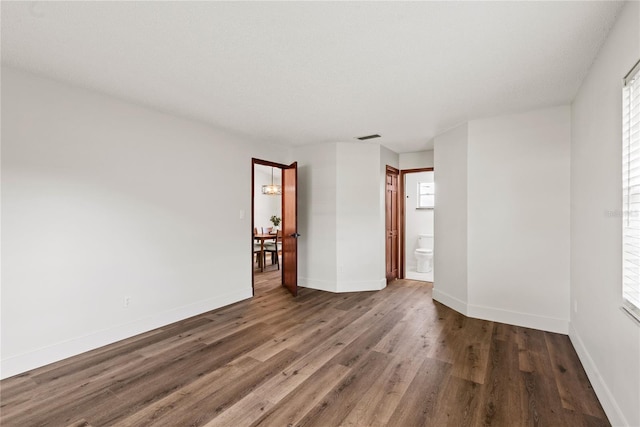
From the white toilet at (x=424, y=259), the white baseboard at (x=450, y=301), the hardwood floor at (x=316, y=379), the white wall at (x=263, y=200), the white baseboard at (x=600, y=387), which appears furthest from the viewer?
the white wall at (x=263, y=200)

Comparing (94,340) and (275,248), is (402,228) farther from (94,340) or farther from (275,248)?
(94,340)

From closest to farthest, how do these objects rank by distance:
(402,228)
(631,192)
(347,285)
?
(631,192)
(347,285)
(402,228)

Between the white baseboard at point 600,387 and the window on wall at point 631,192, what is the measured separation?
66cm

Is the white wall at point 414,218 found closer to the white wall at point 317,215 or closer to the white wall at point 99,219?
the white wall at point 317,215

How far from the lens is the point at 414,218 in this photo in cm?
727

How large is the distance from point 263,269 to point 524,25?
6.05 metres

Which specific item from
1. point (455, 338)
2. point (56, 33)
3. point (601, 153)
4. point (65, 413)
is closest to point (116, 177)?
point (56, 33)

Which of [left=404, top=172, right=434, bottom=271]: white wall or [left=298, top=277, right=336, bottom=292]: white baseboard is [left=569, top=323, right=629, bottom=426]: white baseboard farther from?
[left=404, top=172, right=434, bottom=271]: white wall

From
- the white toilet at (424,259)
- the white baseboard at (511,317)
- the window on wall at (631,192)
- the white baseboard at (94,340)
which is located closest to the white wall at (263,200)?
the white toilet at (424,259)

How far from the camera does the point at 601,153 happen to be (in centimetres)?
217

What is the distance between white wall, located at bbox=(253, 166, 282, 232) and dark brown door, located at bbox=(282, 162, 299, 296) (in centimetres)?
384

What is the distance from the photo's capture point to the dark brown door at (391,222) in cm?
544

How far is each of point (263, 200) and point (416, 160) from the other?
529 cm

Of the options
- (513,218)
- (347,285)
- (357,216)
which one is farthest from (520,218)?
(347,285)
